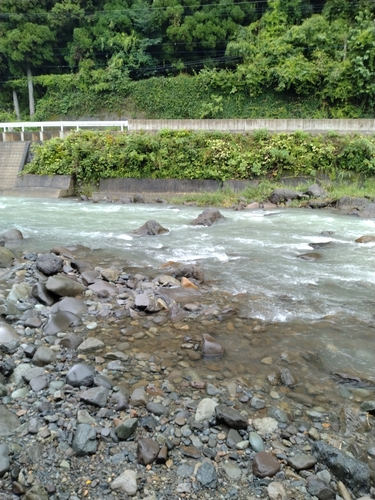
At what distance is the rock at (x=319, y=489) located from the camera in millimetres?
2414

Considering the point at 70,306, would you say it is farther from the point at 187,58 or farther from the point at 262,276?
the point at 187,58

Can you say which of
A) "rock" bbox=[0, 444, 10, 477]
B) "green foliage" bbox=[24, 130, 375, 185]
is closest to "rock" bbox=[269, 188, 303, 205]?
"green foliage" bbox=[24, 130, 375, 185]

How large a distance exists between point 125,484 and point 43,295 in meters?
3.30

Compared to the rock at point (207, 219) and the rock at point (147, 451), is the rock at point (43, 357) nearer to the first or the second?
the rock at point (147, 451)

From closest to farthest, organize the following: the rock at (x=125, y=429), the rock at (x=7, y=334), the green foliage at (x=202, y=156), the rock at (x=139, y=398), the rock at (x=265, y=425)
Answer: the rock at (x=125, y=429), the rock at (x=265, y=425), the rock at (x=139, y=398), the rock at (x=7, y=334), the green foliage at (x=202, y=156)

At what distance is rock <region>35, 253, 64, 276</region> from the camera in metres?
6.25

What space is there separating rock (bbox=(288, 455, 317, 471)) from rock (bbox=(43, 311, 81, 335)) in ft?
9.21

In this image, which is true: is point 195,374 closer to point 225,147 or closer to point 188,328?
point 188,328

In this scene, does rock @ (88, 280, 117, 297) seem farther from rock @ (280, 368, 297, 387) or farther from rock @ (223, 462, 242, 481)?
rock @ (223, 462, 242, 481)

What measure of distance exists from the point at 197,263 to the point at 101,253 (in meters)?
2.00

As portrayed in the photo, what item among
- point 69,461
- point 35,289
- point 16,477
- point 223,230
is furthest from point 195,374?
point 223,230

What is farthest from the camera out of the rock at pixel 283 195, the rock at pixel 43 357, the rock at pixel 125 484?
the rock at pixel 283 195

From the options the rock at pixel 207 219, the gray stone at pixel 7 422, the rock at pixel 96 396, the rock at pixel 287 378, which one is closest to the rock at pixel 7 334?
the gray stone at pixel 7 422

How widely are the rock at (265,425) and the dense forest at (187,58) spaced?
952 inches
